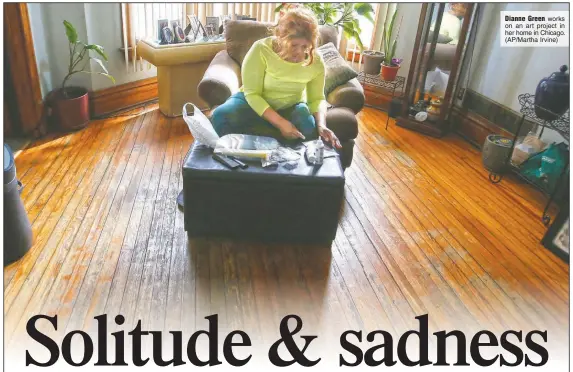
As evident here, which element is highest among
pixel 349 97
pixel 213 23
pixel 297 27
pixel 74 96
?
pixel 297 27

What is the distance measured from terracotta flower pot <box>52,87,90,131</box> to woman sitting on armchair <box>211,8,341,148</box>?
1.28 m

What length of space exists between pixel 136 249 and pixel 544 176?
7.20 feet

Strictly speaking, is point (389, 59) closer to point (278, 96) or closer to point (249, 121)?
point (278, 96)

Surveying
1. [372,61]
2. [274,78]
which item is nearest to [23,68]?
[274,78]

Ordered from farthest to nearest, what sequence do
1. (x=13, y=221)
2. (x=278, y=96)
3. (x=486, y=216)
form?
(x=486, y=216) → (x=278, y=96) → (x=13, y=221)

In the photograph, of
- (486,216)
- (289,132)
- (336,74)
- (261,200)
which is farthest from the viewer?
(336,74)

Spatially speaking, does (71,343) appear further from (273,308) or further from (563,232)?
(563,232)

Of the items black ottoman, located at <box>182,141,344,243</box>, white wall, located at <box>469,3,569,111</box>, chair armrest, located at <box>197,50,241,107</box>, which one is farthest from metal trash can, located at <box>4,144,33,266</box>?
white wall, located at <box>469,3,569,111</box>

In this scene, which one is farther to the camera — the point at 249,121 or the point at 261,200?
the point at 249,121

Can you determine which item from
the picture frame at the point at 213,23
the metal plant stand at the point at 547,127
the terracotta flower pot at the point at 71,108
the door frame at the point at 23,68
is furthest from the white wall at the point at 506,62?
the door frame at the point at 23,68

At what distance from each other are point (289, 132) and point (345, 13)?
1.92 meters

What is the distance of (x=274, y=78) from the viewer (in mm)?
2049

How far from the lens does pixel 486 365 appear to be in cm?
146

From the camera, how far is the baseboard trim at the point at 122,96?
3116 mm
